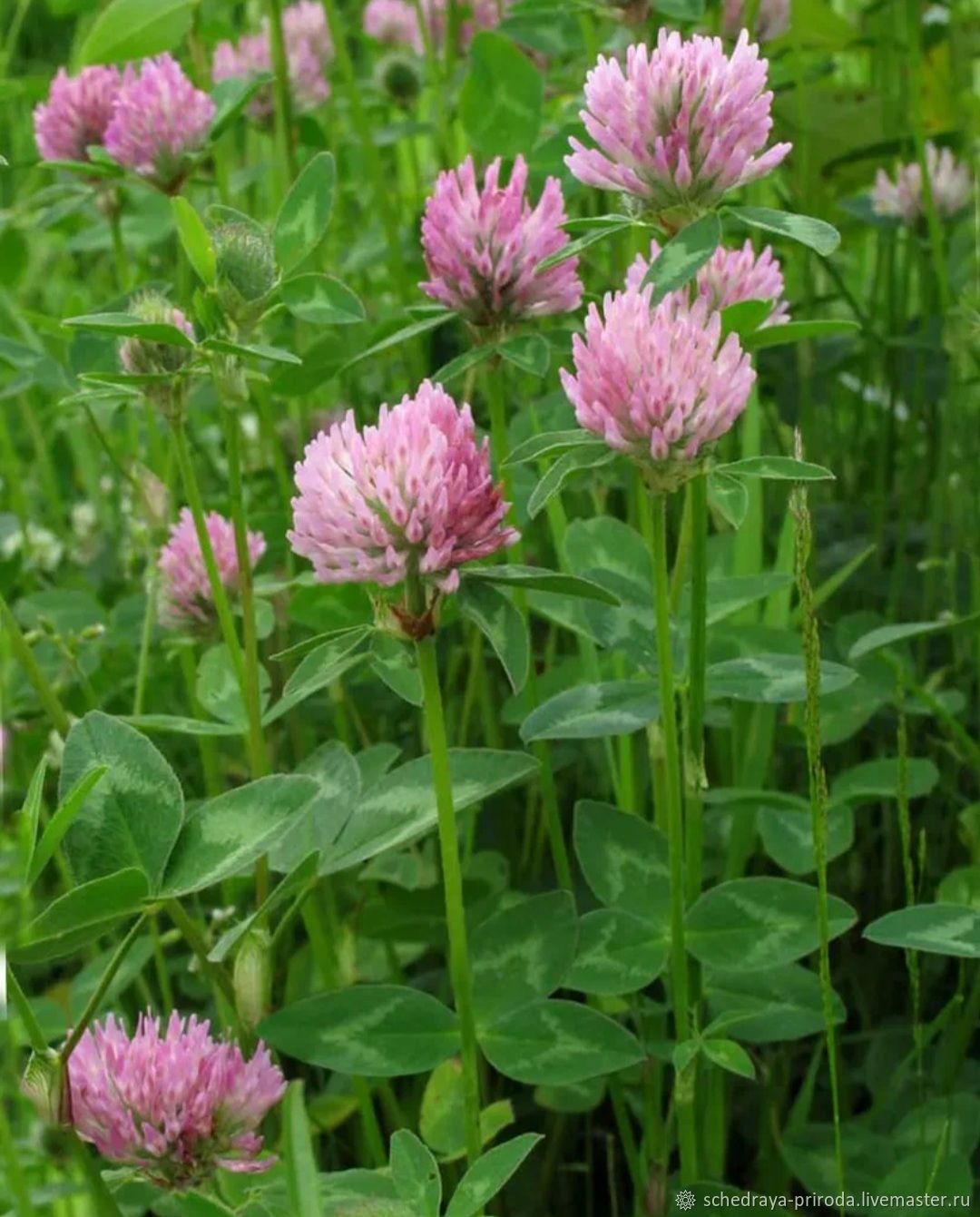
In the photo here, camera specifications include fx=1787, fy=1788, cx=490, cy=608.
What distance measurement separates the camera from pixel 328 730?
1514mm

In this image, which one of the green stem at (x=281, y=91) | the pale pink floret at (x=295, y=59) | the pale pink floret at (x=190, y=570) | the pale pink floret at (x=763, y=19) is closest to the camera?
the pale pink floret at (x=190, y=570)

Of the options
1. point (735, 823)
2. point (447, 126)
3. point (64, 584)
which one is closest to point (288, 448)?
point (64, 584)

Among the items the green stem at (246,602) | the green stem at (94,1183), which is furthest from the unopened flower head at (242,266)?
the green stem at (94,1183)

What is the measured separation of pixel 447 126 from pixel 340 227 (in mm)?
555

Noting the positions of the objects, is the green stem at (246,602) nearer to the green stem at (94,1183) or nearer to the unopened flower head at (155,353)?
the unopened flower head at (155,353)

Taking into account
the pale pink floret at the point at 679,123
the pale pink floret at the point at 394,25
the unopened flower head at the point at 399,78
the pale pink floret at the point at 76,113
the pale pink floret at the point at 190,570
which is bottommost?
the pale pink floret at the point at 190,570

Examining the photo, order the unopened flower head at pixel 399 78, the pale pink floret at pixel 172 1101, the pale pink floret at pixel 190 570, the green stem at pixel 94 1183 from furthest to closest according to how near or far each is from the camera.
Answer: the unopened flower head at pixel 399 78, the pale pink floret at pixel 190 570, the pale pink floret at pixel 172 1101, the green stem at pixel 94 1183

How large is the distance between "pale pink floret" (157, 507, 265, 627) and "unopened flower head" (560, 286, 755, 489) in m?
0.45

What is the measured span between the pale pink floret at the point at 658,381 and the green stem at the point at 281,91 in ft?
2.23

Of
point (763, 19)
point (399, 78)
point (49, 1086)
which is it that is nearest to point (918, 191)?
point (763, 19)

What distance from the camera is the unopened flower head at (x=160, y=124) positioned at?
1.23 metres

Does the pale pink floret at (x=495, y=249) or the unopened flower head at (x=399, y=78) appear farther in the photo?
the unopened flower head at (x=399, y=78)

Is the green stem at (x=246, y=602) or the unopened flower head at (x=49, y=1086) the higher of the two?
the green stem at (x=246, y=602)

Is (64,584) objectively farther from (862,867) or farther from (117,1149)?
(117,1149)
